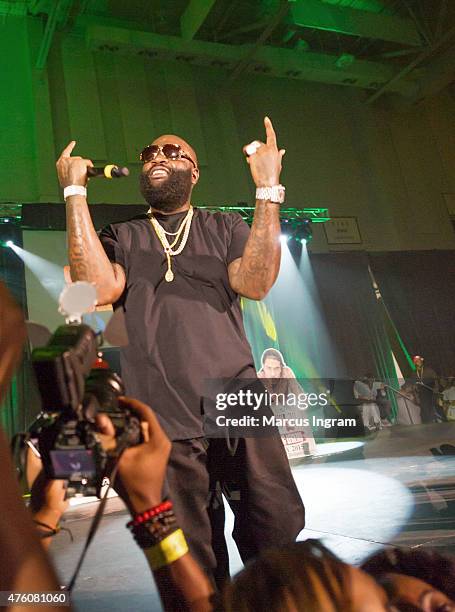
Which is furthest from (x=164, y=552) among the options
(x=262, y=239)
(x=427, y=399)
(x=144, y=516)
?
(x=427, y=399)

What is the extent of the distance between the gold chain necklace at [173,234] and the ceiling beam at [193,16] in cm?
388

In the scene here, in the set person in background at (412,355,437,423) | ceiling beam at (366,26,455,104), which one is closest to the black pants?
person in background at (412,355,437,423)

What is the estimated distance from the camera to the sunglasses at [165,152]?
1047mm

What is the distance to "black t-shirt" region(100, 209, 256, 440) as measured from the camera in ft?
2.65

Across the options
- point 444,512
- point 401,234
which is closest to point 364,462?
point 444,512

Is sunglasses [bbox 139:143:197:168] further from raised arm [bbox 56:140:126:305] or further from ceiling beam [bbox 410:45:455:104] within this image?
ceiling beam [bbox 410:45:455:104]

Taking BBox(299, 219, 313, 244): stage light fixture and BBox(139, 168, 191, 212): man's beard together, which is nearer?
BBox(139, 168, 191, 212): man's beard

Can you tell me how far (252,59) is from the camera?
490cm

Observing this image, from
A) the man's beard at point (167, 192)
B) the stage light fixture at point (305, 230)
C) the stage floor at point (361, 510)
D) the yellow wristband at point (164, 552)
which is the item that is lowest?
the stage floor at point (361, 510)

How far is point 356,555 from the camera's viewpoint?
1157 mm

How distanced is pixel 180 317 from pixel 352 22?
189 inches

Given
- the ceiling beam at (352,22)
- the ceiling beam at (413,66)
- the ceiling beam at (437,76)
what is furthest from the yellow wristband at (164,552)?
the ceiling beam at (437,76)

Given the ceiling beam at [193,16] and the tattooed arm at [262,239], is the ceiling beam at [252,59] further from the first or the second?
the tattooed arm at [262,239]

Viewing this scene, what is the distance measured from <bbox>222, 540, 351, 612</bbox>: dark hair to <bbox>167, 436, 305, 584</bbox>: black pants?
0.92 ft
